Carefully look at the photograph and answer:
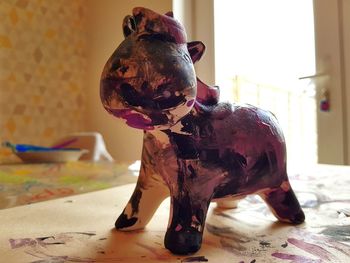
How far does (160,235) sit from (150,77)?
162 millimetres

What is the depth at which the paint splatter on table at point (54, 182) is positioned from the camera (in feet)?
1.78

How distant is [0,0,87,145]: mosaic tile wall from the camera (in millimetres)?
1436

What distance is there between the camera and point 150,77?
0.81 feet

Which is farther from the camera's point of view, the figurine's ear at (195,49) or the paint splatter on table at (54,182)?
the paint splatter on table at (54,182)

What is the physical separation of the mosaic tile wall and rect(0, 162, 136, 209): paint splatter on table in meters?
0.63

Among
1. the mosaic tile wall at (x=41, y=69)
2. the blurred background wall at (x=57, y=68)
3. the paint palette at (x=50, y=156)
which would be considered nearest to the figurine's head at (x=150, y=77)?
the paint palette at (x=50, y=156)

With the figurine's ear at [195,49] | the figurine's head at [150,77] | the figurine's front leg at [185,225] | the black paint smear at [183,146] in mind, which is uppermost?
the figurine's ear at [195,49]

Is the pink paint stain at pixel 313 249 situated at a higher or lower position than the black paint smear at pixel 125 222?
lower

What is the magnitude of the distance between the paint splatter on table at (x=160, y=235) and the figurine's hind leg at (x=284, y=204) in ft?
0.03

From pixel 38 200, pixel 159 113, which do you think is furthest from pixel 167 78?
pixel 38 200

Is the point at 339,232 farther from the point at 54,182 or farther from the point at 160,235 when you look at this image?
the point at 54,182

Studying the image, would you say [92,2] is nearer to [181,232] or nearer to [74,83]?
[74,83]

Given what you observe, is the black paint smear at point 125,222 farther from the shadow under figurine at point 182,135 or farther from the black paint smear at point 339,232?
the black paint smear at point 339,232

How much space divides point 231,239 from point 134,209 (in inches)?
4.0
